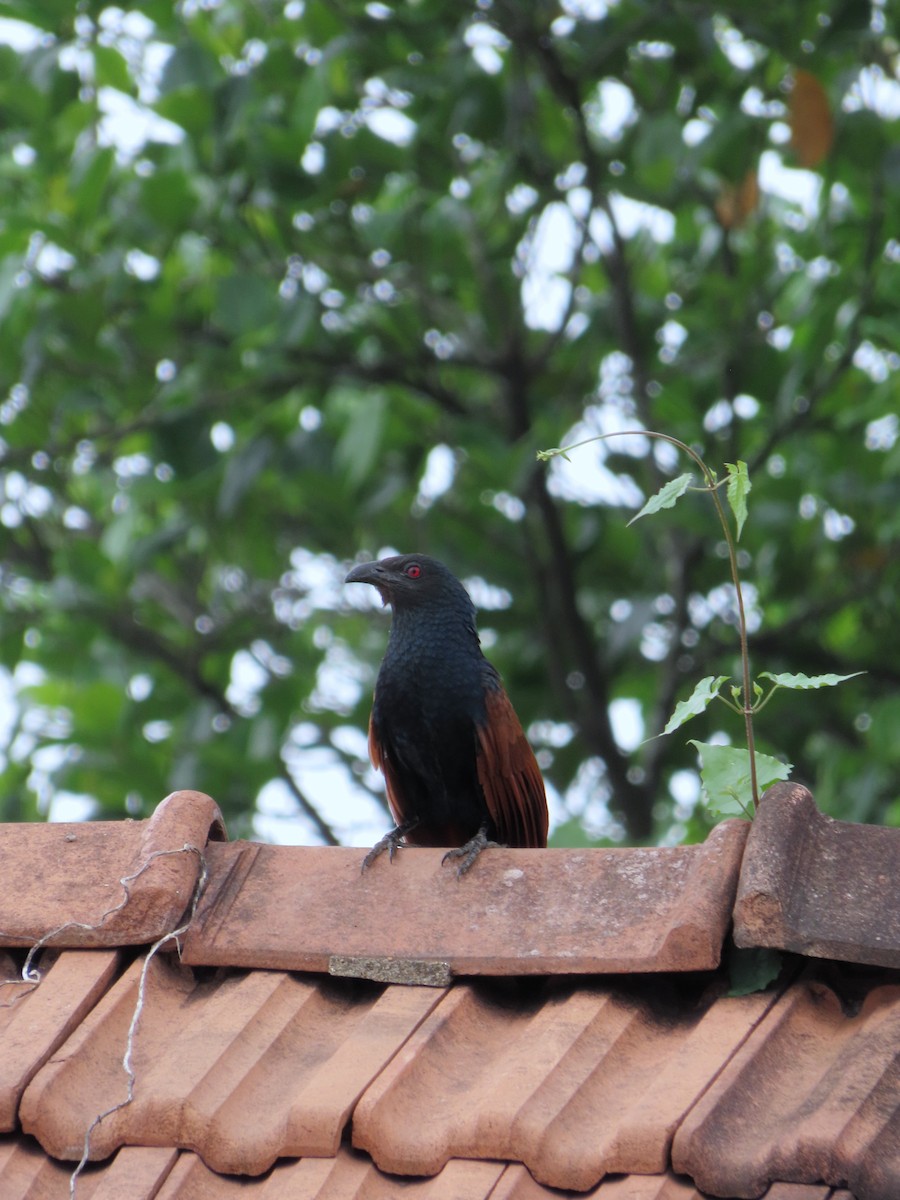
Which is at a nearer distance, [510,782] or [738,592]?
[738,592]

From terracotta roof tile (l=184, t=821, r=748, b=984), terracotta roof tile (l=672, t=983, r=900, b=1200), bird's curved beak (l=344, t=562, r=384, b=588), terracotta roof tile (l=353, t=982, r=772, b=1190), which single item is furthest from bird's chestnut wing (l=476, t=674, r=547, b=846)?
terracotta roof tile (l=672, t=983, r=900, b=1200)

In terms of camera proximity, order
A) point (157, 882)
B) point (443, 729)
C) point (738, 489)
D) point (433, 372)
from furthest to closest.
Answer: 1. point (433, 372)
2. point (443, 729)
3. point (157, 882)
4. point (738, 489)

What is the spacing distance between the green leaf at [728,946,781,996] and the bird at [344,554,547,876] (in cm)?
119

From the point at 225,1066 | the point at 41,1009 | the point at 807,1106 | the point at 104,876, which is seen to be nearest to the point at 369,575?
the point at 104,876

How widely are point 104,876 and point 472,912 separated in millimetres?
563

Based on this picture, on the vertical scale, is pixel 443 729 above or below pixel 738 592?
below

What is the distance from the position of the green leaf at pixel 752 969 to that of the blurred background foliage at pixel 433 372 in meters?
3.34

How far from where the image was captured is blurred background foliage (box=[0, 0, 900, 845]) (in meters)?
5.35

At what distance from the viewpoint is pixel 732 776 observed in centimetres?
229

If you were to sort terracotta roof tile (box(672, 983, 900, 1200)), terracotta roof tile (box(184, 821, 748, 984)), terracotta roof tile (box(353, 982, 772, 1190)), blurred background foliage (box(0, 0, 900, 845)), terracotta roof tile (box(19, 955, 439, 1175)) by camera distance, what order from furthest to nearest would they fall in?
blurred background foliage (box(0, 0, 900, 845))
terracotta roof tile (box(184, 821, 748, 984))
terracotta roof tile (box(19, 955, 439, 1175))
terracotta roof tile (box(353, 982, 772, 1190))
terracotta roof tile (box(672, 983, 900, 1200))

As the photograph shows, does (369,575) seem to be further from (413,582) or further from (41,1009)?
(41,1009)

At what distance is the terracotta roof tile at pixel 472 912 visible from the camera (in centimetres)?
203

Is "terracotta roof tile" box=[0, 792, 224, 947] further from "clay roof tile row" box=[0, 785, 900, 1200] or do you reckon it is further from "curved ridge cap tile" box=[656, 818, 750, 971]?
"curved ridge cap tile" box=[656, 818, 750, 971]

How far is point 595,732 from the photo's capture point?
20.4 feet
